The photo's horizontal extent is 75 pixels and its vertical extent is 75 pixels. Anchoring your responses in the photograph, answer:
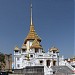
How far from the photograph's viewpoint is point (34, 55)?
3666 centimetres

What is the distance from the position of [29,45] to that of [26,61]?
843 centimetres

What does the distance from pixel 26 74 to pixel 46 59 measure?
6.88m

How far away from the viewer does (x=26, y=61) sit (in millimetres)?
33938

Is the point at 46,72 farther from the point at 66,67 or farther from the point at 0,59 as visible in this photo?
the point at 0,59

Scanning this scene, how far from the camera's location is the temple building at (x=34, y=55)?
113 feet

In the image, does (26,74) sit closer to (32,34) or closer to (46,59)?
(46,59)

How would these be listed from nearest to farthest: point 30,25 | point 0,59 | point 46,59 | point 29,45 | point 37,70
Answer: point 37,70, point 46,59, point 29,45, point 30,25, point 0,59

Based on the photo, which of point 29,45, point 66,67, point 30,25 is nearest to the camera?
point 66,67

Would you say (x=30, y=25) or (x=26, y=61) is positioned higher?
(x=30, y=25)

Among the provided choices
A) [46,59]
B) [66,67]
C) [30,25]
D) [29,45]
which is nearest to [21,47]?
[29,45]

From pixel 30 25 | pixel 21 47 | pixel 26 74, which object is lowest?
pixel 26 74

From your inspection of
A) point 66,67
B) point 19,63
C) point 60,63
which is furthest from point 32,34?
point 66,67

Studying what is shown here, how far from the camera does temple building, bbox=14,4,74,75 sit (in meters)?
34.5

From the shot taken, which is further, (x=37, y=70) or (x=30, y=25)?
(x=30, y=25)
